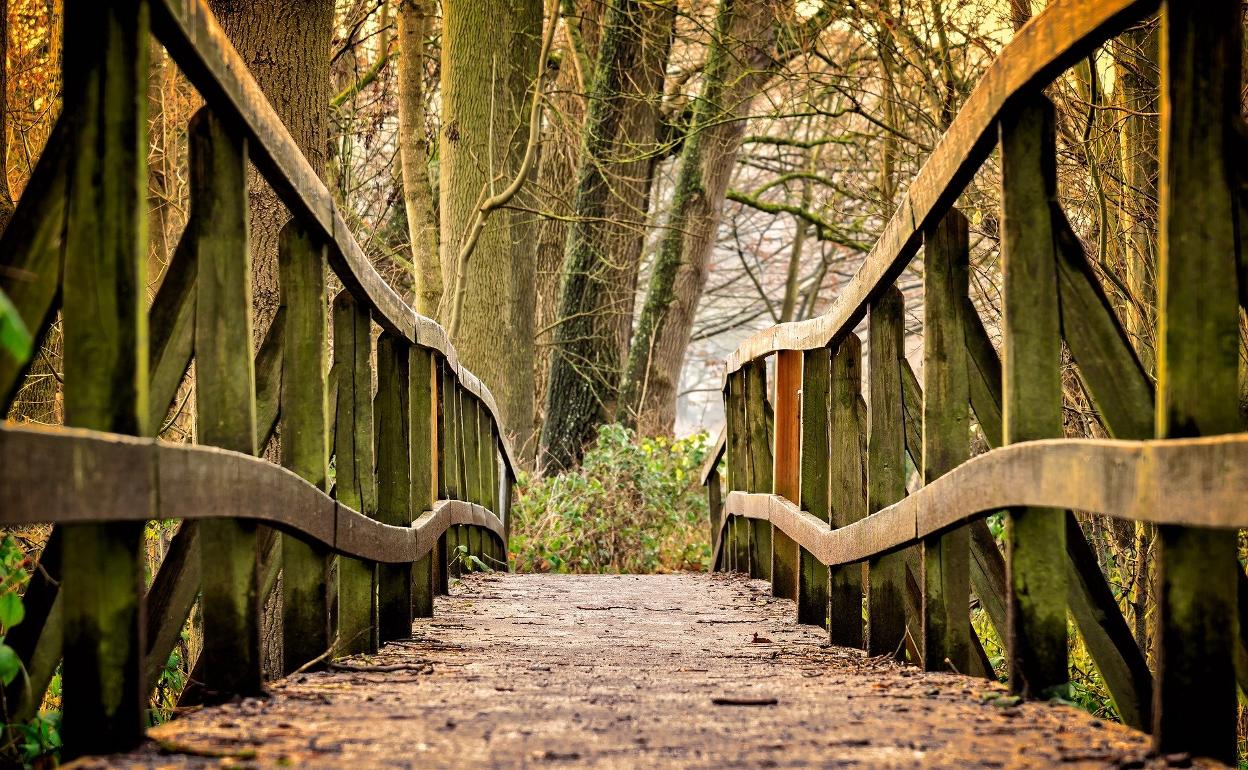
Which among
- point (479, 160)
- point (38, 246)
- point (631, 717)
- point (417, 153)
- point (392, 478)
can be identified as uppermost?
point (479, 160)

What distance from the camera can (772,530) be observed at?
6418 mm

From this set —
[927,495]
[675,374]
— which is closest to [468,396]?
[927,495]

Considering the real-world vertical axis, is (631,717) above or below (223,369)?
below

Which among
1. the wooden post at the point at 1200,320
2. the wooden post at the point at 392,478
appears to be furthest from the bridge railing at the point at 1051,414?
the wooden post at the point at 392,478

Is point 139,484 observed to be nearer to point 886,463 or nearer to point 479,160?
point 886,463

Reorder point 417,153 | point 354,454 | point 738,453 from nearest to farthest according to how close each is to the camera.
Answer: point 354,454 < point 738,453 < point 417,153

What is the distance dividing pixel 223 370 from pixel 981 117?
171cm

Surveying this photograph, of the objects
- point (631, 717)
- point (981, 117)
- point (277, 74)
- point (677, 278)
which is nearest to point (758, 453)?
point (277, 74)

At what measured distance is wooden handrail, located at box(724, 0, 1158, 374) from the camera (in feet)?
7.80

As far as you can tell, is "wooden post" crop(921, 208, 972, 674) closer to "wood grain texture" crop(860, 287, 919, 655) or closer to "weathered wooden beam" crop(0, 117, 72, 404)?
"wood grain texture" crop(860, 287, 919, 655)

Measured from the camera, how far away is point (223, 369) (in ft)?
8.72

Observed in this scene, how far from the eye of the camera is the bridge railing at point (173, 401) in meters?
2.04

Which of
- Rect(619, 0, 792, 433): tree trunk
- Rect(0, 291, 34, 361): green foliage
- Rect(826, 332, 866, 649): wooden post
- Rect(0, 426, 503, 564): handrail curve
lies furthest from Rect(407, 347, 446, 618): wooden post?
Rect(619, 0, 792, 433): tree trunk

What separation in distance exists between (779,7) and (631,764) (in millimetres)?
8045
